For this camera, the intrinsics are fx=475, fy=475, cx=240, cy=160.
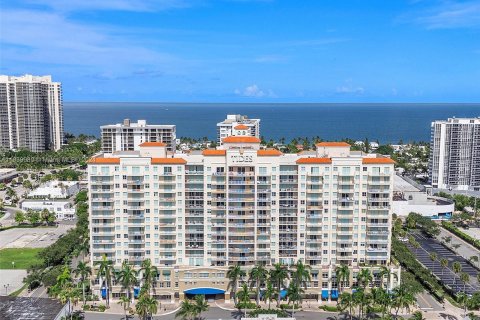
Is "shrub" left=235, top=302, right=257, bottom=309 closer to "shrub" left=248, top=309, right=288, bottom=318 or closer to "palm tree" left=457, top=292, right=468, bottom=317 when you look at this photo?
"shrub" left=248, top=309, right=288, bottom=318

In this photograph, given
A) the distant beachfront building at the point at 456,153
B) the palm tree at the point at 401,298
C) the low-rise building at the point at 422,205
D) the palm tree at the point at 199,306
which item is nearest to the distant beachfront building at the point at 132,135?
the low-rise building at the point at 422,205

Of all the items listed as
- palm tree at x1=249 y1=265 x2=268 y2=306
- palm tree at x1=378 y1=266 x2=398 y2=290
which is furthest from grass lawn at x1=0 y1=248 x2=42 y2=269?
palm tree at x1=378 y1=266 x2=398 y2=290

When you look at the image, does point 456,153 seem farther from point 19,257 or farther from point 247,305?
point 19,257

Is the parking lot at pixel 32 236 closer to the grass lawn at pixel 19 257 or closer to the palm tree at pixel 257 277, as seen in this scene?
the grass lawn at pixel 19 257

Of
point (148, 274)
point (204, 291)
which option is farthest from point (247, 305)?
point (148, 274)

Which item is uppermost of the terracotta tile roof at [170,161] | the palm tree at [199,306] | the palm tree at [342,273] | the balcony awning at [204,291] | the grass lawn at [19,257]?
the terracotta tile roof at [170,161]

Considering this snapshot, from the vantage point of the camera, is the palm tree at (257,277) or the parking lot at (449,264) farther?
the parking lot at (449,264)
